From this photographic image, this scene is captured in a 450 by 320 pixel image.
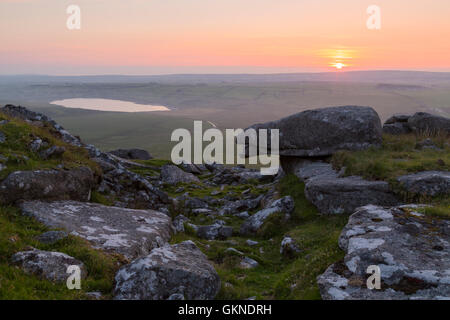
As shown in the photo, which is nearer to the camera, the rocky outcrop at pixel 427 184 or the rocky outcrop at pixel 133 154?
the rocky outcrop at pixel 427 184

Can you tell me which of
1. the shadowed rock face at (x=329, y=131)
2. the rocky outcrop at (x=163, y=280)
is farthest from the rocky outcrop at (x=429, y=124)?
the rocky outcrop at (x=163, y=280)

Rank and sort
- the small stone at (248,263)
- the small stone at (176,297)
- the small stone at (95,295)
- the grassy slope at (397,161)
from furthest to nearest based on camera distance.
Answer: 1. the grassy slope at (397,161)
2. the small stone at (248,263)
3. the small stone at (176,297)
4. the small stone at (95,295)

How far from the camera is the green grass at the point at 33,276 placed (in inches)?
301

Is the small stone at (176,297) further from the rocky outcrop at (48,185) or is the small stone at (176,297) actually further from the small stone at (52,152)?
the small stone at (52,152)

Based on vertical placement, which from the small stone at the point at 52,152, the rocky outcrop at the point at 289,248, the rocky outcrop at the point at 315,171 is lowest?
the rocky outcrop at the point at 289,248

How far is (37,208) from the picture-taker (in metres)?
12.3

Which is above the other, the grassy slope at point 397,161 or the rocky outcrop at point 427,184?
the grassy slope at point 397,161

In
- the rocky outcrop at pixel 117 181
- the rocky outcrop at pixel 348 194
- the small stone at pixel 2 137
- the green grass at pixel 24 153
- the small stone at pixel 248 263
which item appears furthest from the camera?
the rocky outcrop at pixel 117 181

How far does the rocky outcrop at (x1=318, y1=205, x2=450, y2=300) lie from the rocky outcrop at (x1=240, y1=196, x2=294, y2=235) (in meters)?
6.06

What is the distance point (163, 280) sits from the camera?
8.34 m

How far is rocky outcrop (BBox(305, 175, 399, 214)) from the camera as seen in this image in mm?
14805

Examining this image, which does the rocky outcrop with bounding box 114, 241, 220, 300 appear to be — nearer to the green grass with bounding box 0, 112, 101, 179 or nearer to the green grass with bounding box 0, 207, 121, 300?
the green grass with bounding box 0, 207, 121, 300

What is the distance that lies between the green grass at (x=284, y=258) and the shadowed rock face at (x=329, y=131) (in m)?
3.62

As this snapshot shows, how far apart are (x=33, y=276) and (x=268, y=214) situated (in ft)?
37.5
